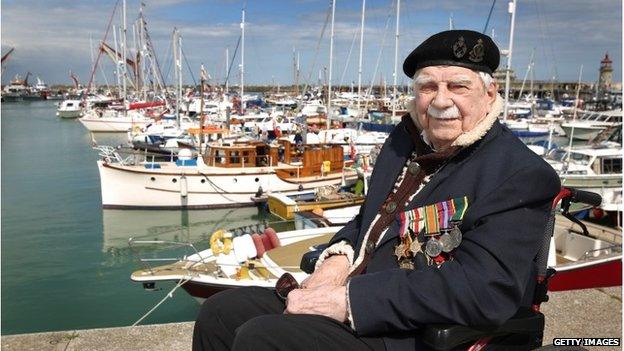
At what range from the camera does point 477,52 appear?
1.68 meters

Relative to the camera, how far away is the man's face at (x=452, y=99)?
5.58 feet

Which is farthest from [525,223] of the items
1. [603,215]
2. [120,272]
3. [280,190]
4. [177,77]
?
[177,77]

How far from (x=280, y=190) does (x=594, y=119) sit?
30863 mm

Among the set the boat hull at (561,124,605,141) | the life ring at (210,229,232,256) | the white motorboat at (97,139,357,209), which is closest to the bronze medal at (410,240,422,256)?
the life ring at (210,229,232,256)

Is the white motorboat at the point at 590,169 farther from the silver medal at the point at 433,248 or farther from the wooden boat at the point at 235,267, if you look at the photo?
the silver medal at the point at 433,248

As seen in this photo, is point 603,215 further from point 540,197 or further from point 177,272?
point 540,197

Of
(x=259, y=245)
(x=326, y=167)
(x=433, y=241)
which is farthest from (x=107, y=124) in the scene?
(x=433, y=241)

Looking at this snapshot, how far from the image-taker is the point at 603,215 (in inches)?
450

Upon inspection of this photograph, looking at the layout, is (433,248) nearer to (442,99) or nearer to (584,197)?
(442,99)

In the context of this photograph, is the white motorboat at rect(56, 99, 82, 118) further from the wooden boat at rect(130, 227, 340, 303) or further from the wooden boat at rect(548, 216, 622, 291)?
the wooden boat at rect(548, 216, 622, 291)

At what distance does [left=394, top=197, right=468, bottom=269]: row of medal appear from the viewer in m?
1.59

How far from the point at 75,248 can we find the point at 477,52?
12.3m

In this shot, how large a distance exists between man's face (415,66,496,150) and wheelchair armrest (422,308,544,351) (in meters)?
0.57

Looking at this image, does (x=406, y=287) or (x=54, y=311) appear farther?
(x=54, y=311)
